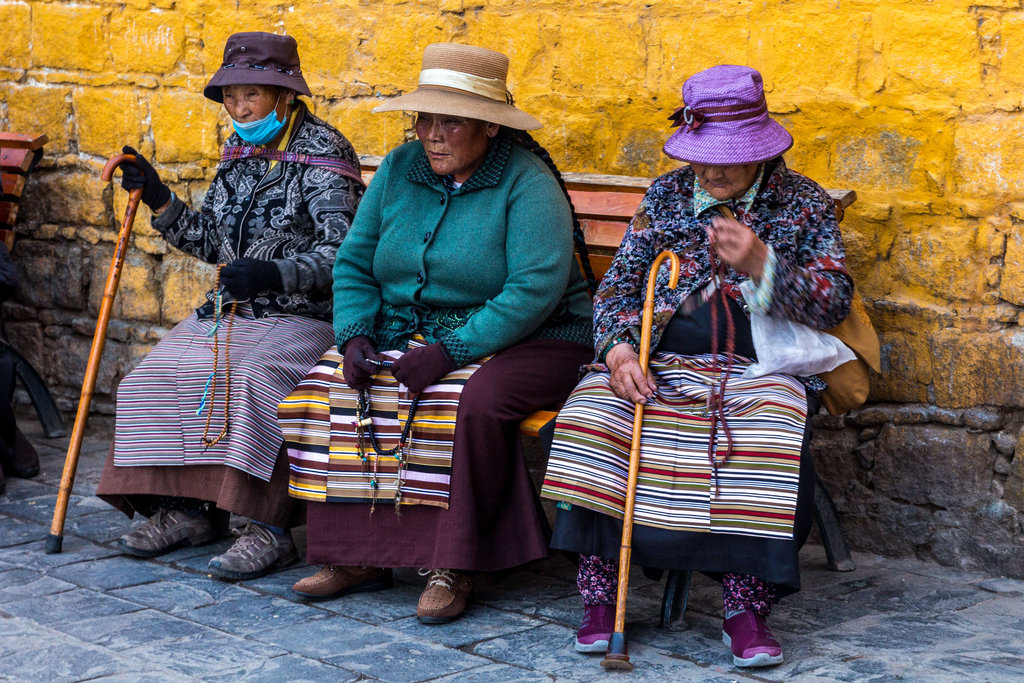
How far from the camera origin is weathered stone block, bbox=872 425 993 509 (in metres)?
4.11

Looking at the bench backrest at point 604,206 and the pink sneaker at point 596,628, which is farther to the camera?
the bench backrest at point 604,206

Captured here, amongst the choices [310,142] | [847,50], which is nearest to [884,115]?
[847,50]

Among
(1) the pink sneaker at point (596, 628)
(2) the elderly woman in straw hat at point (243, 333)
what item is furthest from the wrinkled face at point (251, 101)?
(1) the pink sneaker at point (596, 628)

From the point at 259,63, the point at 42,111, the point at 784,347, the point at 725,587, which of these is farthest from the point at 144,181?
the point at 725,587

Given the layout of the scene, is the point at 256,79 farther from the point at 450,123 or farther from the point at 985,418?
the point at 985,418

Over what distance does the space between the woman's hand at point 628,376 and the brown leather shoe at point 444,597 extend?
29.5 inches

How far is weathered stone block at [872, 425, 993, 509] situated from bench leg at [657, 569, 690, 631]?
3.30ft

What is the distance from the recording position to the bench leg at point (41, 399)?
598 centimetres

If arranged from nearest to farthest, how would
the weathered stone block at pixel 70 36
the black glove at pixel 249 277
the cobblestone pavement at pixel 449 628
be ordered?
the cobblestone pavement at pixel 449 628 → the black glove at pixel 249 277 → the weathered stone block at pixel 70 36

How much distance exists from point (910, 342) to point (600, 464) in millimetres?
1339

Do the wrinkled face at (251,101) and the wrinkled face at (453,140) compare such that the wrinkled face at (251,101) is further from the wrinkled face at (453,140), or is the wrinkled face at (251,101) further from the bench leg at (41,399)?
the bench leg at (41,399)

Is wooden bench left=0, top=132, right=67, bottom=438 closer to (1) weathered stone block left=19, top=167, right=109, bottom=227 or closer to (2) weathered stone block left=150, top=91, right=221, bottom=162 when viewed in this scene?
(1) weathered stone block left=19, top=167, right=109, bottom=227

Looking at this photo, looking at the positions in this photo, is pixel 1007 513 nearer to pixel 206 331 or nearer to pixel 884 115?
pixel 884 115

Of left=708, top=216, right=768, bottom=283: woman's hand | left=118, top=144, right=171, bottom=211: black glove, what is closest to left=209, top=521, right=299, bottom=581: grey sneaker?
left=118, top=144, right=171, bottom=211: black glove
